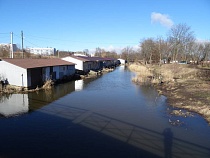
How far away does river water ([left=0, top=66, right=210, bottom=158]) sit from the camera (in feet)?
26.4

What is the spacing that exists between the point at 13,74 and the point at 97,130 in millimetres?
13099

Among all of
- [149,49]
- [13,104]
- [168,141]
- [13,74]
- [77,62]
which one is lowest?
[168,141]

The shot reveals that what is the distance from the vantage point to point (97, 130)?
A: 403 inches

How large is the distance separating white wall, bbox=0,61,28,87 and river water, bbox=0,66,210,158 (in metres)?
3.97

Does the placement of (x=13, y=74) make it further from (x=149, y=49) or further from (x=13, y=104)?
(x=149, y=49)

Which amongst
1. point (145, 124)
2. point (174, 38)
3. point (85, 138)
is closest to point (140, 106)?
point (145, 124)

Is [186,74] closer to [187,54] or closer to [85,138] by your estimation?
[85,138]

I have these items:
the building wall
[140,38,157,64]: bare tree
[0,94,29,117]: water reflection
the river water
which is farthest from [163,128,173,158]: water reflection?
[140,38,157,64]: bare tree

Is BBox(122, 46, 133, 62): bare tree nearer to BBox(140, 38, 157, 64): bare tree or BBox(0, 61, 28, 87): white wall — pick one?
BBox(140, 38, 157, 64): bare tree

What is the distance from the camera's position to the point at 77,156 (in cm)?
762

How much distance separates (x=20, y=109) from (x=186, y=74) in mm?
26247

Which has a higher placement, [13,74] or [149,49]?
[149,49]

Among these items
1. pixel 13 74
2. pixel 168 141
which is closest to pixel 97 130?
pixel 168 141

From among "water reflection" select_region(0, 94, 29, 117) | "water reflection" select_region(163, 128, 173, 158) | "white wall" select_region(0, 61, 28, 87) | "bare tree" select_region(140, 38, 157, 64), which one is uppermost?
"bare tree" select_region(140, 38, 157, 64)
